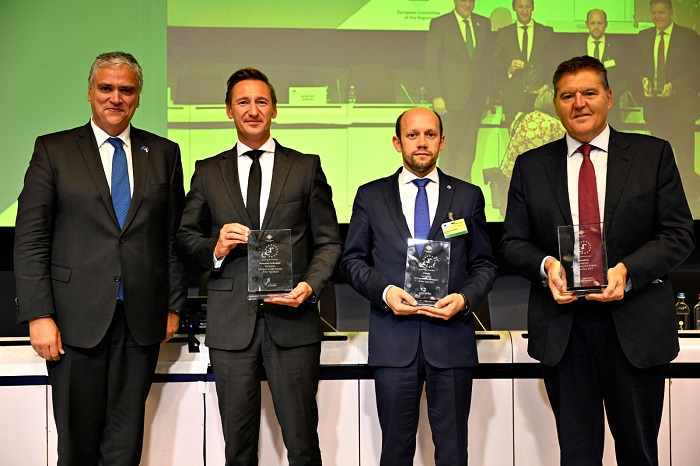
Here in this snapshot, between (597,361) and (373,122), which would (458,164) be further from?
(597,361)

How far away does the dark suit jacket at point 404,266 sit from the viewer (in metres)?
2.80

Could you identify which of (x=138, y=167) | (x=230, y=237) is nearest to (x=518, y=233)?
(x=230, y=237)

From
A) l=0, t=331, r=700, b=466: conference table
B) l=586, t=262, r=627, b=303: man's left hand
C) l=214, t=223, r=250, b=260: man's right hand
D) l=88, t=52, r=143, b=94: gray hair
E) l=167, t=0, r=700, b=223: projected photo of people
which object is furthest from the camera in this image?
l=167, t=0, r=700, b=223: projected photo of people

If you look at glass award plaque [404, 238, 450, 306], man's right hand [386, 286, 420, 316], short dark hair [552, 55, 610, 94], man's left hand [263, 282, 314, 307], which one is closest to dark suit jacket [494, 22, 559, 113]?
short dark hair [552, 55, 610, 94]

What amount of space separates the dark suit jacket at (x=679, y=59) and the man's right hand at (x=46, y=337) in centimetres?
375

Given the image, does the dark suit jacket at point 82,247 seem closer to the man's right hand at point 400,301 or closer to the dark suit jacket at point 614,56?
the man's right hand at point 400,301

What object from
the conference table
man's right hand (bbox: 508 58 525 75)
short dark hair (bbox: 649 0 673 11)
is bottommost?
the conference table

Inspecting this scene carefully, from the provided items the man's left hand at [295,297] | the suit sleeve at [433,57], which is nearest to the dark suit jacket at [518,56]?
the suit sleeve at [433,57]

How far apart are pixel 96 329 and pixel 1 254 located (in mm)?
2288

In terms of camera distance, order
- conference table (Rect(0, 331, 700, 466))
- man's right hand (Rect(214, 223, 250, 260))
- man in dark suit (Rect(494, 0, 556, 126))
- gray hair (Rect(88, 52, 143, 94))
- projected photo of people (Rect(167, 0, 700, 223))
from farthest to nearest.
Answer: man in dark suit (Rect(494, 0, 556, 126)) < projected photo of people (Rect(167, 0, 700, 223)) < conference table (Rect(0, 331, 700, 466)) < gray hair (Rect(88, 52, 143, 94)) < man's right hand (Rect(214, 223, 250, 260))

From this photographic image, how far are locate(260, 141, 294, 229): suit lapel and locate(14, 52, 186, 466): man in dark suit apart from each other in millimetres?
417

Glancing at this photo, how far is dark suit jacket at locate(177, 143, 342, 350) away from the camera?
9.18ft

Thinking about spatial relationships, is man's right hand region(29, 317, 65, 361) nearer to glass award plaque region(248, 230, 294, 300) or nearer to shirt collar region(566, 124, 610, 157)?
glass award plaque region(248, 230, 294, 300)

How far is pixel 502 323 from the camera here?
5184 millimetres
